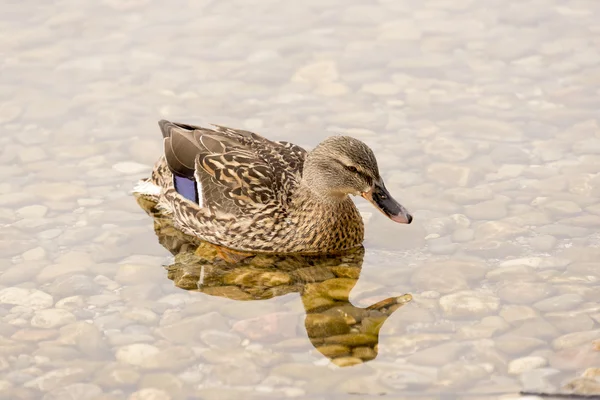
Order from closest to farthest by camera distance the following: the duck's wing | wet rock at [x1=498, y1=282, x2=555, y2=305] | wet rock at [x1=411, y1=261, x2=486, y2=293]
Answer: wet rock at [x1=498, y1=282, x2=555, y2=305], wet rock at [x1=411, y1=261, x2=486, y2=293], the duck's wing

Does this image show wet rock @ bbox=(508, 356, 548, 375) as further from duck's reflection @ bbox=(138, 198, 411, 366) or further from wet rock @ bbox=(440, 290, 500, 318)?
duck's reflection @ bbox=(138, 198, 411, 366)

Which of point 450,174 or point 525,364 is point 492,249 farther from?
point 525,364

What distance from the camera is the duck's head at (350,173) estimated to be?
8.22 m

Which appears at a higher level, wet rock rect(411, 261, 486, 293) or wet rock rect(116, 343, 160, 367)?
wet rock rect(411, 261, 486, 293)

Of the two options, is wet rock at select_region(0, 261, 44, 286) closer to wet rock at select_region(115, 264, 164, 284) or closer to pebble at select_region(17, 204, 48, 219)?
wet rock at select_region(115, 264, 164, 284)

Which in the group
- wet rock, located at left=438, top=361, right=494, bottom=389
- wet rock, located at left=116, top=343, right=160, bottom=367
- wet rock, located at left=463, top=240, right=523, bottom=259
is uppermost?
wet rock, located at left=463, top=240, right=523, bottom=259

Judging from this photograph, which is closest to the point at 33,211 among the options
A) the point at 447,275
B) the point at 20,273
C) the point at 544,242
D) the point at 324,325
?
the point at 20,273

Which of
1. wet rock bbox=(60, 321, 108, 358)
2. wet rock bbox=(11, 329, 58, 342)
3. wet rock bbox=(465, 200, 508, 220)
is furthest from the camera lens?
wet rock bbox=(465, 200, 508, 220)

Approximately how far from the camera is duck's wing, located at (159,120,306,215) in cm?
867

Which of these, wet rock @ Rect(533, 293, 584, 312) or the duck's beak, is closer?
wet rock @ Rect(533, 293, 584, 312)

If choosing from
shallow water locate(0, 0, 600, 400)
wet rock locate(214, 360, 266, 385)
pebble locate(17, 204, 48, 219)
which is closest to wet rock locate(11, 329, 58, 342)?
shallow water locate(0, 0, 600, 400)

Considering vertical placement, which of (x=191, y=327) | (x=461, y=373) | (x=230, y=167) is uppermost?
(x=230, y=167)

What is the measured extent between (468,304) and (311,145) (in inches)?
112

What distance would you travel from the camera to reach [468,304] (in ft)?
24.9
